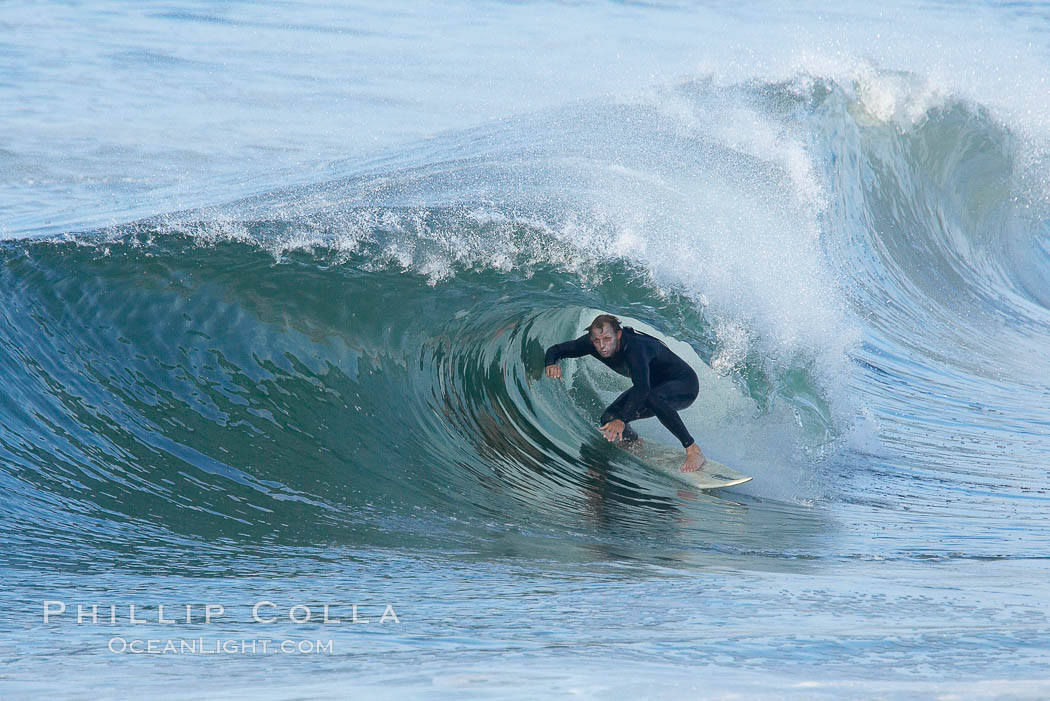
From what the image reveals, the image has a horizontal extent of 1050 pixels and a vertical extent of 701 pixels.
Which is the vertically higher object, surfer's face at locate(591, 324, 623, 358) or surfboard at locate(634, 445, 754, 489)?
surfer's face at locate(591, 324, 623, 358)

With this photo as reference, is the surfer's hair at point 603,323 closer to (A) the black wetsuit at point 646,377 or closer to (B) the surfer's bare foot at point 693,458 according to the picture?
(A) the black wetsuit at point 646,377

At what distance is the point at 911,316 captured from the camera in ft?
34.9

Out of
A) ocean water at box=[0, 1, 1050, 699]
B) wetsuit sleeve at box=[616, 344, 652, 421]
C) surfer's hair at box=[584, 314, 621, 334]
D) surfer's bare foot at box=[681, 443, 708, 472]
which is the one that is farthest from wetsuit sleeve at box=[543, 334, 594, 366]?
surfer's bare foot at box=[681, 443, 708, 472]

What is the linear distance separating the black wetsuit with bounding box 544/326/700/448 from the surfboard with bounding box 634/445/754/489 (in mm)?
247

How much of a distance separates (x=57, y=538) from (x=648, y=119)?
24.1 feet

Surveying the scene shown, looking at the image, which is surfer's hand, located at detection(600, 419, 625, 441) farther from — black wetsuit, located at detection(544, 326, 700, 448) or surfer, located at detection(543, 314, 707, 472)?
black wetsuit, located at detection(544, 326, 700, 448)

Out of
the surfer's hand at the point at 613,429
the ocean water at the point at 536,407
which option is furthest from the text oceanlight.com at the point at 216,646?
the surfer's hand at the point at 613,429

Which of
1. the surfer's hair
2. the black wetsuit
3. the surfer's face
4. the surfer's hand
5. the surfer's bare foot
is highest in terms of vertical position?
the surfer's hair

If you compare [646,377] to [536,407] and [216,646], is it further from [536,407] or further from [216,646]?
[216,646]

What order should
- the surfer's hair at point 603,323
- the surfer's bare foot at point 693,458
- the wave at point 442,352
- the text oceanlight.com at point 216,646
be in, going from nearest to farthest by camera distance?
the text oceanlight.com at point 216,646
the wave at point 442,352
the surfer's hair at point 603,323
the surfer's bare foot at point 693,458

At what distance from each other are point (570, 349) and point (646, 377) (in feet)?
1.73

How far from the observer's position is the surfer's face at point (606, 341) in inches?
242

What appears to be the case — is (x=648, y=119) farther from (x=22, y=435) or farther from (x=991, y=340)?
(x=22, y=435)

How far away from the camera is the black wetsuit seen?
20.3ft
